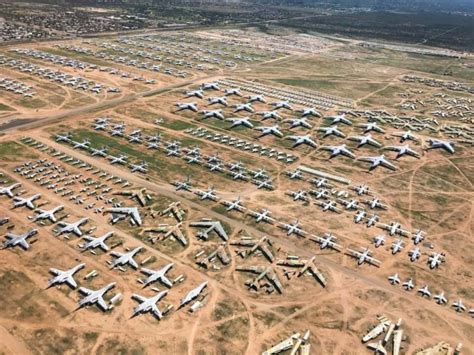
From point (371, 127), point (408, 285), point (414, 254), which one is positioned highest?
point (371, 127)

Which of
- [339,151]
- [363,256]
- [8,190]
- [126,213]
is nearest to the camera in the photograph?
[363,256]

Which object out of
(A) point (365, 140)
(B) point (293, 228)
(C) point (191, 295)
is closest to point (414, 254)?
(B) point (293, 228)

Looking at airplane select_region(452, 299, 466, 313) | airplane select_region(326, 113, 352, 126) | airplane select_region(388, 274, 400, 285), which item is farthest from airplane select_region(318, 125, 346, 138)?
airplane select_region(452, 299, 466, 313)

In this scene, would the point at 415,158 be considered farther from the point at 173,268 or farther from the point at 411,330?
the point at 173,268

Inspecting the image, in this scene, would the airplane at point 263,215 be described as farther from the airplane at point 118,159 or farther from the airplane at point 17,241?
the airplane at point 17,241

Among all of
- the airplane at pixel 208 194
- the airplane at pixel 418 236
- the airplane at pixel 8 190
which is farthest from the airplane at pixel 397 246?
the airplane at pixel 8 190

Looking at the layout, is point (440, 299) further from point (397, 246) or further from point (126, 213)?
point (126, 213)

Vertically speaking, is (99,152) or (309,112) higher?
(99,152)
